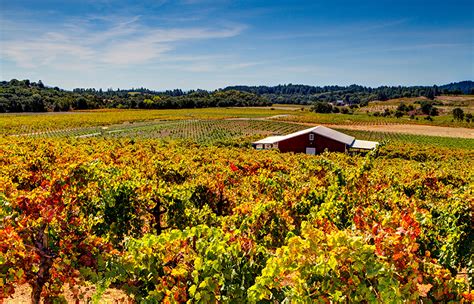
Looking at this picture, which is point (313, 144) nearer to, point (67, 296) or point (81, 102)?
point (67, 296)

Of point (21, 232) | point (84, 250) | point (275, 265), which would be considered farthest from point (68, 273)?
point (275, 265)

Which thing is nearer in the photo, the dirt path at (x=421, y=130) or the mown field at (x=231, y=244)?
the mown field at (x=231, y=244)

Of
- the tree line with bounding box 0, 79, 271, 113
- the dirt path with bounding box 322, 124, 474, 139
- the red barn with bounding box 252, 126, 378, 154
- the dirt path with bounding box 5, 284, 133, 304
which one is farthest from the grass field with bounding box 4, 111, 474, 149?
the dirt path with bounding box 5, 284, 133, 304

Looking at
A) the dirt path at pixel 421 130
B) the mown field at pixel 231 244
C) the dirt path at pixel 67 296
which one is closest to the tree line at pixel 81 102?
the dirt path at pixel 421 130

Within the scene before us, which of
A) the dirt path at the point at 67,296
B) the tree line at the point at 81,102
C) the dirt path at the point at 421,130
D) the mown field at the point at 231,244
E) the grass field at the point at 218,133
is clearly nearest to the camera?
the mown field at the point at 231,244

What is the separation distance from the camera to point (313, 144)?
174 ft

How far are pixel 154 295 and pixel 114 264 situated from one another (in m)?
0.79

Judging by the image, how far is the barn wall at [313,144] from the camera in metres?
52.8

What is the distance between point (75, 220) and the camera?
6.95 m

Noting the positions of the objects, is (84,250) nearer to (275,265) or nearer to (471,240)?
(275,265)

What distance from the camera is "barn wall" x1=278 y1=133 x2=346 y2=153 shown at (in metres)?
52.8

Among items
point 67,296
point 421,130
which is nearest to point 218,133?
point 421,130

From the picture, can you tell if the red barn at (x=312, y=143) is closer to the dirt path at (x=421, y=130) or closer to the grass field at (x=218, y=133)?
the grass field at (x=218, y=133)

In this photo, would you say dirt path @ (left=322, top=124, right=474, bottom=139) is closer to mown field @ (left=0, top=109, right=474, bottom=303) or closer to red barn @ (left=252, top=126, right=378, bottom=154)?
red barn @ (left=252, top=126, right=378, bottom=154)
